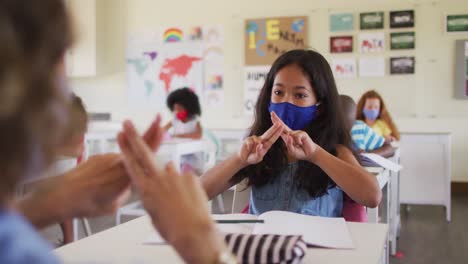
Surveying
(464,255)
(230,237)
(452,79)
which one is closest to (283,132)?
(230,237)

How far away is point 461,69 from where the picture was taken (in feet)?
17.2

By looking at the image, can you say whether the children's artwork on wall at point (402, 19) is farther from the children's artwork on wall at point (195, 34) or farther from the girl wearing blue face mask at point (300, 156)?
the girl wearing blue face mask at point (300, 156)

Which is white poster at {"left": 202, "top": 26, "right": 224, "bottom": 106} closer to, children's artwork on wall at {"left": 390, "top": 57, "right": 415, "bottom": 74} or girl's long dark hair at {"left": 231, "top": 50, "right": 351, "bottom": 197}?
children's artwork on wall at {"left": 390, "top": 57, "right": 415, "bottom": 74}

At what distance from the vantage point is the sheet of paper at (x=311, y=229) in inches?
38.6

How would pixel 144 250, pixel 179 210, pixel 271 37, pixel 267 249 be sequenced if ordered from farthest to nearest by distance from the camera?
pixel 271 37, pixel 144 250, pixel 267 249, pixel 179 210

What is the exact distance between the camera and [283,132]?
4.19ft

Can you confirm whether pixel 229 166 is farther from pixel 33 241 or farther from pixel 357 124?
pixel 357 124

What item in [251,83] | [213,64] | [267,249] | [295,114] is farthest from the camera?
[213,64]

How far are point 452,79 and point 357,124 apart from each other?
102 inches

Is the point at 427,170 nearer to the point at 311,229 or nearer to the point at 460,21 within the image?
the point at 460,21

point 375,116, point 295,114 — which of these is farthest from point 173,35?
point 295,114

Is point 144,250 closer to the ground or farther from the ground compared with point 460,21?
closer to the ground

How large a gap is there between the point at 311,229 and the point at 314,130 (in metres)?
0.54

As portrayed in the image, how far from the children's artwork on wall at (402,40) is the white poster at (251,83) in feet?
4.79
